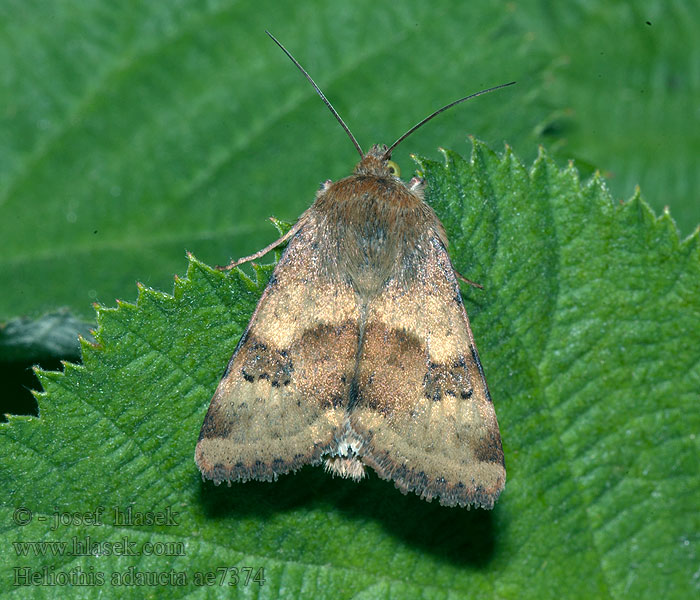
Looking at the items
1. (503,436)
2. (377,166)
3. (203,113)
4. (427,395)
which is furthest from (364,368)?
(203,113)

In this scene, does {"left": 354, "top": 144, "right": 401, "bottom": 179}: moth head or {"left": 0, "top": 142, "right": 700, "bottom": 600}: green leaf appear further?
{"left": 354, "top": 144, "right": 401, "bottom": 179}: moth head

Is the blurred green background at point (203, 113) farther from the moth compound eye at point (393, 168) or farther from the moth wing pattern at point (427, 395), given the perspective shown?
the moth wing pattern at point (427, 395)

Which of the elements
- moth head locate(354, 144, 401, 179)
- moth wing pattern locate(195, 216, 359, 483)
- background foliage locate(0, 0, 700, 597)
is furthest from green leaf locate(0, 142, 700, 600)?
background foliage locate(0, 0, 700, 597)

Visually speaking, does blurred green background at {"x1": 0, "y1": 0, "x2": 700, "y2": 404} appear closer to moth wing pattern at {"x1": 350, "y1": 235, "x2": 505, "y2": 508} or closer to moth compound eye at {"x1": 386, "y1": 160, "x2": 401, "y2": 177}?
moth compound eye at {"x1": 386, "y1": 160, "x2": 401, "y2": 177}

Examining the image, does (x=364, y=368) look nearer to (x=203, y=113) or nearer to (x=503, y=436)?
(x=503, y=436)

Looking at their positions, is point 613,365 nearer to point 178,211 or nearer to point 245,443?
point 245,443

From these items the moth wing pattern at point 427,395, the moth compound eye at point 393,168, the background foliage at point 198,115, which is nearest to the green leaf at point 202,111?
the background foliage at point 198,115

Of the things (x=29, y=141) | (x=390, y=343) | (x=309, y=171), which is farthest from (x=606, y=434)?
(x=29, y=141)
